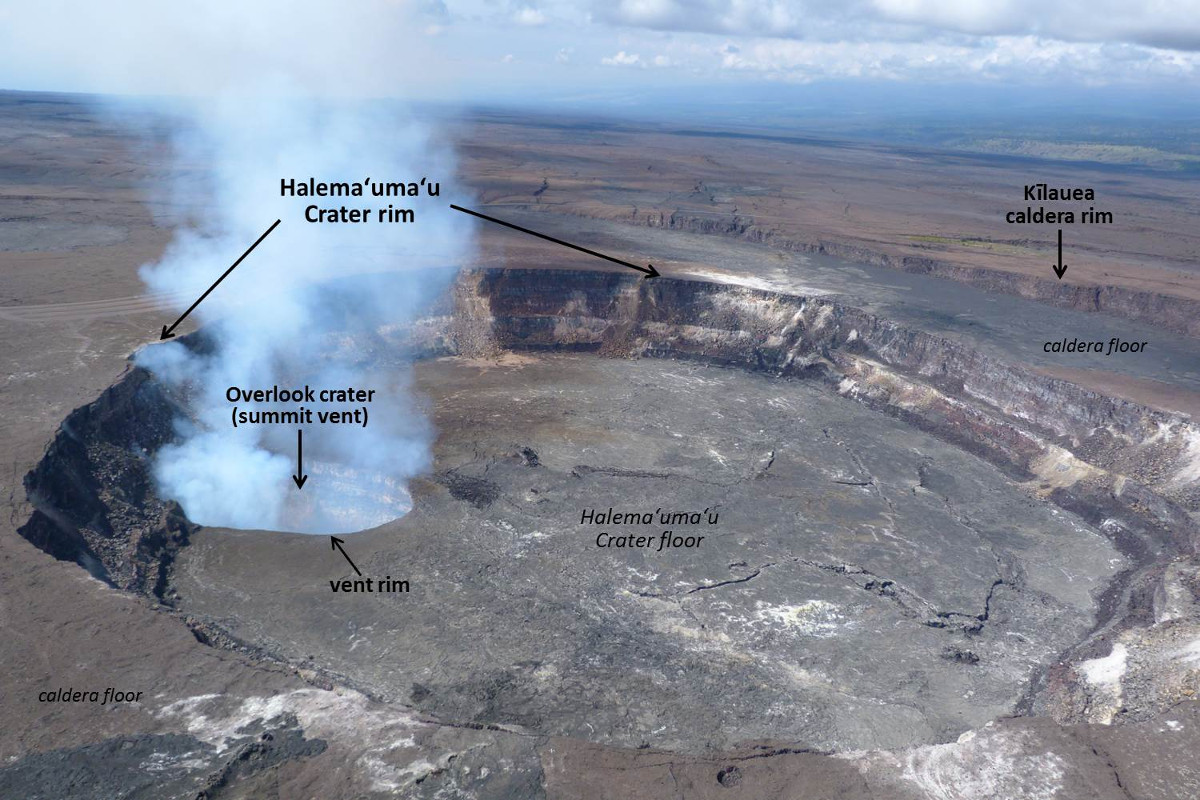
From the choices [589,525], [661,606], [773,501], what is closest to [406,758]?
[661,606]

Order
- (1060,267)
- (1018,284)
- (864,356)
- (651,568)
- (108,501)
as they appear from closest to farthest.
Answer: (108,501) → (651,568) → (864,356) → (1018,284) → (1060,267)

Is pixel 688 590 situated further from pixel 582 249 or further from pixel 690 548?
pixel 582 249

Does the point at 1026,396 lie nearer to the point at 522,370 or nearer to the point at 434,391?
the point at 522,370

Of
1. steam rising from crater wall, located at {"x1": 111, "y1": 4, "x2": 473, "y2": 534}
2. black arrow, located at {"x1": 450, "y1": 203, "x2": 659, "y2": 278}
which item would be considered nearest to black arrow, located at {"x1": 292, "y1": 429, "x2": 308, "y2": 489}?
steam rising from crater wall, located at {"x1": 111, "y1": 4, "x2": 473, "y2": 534}

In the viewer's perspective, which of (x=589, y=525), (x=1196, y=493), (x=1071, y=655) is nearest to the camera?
(x=1071, y=655)

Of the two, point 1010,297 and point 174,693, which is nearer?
point 174,693

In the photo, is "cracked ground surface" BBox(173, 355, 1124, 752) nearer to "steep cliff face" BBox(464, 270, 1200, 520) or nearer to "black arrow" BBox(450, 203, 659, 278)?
"steep cliff face" BBox(464, 270, 1200, 520)

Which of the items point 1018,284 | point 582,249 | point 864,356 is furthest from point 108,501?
point 1018,284
